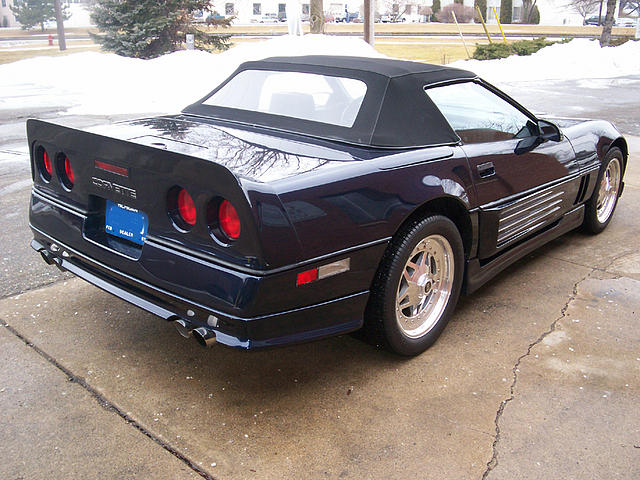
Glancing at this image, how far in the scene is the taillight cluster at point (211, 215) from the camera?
2.41m

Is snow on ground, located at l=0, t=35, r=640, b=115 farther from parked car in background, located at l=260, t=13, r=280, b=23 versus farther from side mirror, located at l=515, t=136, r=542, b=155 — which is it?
parked car in background, located at l=260, t=13, r=280, b=23

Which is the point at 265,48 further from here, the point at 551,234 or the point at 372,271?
the point at 372,271

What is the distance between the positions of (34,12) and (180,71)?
1505 inches

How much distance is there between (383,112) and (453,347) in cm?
127

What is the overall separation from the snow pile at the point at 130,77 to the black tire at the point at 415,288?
30.9ft

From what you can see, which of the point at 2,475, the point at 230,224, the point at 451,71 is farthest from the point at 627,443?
the point at 2,475

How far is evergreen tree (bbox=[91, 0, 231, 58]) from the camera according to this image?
2253cm

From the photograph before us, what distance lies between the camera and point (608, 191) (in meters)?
5.06

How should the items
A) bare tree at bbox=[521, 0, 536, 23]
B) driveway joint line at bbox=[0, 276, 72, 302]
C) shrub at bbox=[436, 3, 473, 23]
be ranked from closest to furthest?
driveway joint line at bbox=[0, 276, 72, 302]
shrub at bbox=[436, 3, 473, 23]
bare tree at bbox=[521, 0, 536, 23]

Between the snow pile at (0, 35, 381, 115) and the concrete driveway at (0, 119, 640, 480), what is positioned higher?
the snow pile at (0, 35, 381, 115)

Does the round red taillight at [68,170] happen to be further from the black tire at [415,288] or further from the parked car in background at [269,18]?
the parked car in background at [269,18]

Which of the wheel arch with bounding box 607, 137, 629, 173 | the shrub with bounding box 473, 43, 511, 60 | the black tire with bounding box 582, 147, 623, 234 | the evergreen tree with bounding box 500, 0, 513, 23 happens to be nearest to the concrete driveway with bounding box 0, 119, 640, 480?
the black tire with bounding box 582, 147, 623, 234

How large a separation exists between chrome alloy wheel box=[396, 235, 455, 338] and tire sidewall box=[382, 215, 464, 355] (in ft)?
0.09

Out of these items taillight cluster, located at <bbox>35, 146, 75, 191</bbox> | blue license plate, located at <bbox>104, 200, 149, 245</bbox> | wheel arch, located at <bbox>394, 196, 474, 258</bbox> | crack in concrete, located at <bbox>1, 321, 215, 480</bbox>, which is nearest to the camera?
crack in concrete, located at <bbox>1, 321, 215, 480</bbox>
